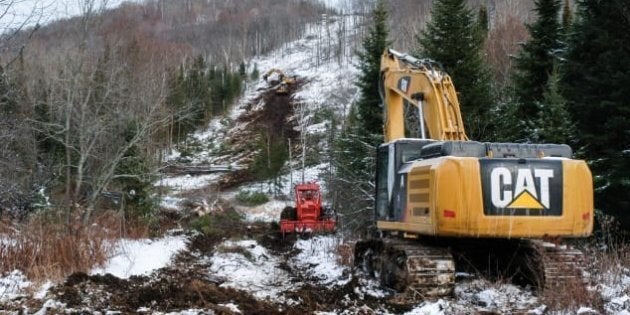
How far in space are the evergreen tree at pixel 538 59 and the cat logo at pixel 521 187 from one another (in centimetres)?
1136

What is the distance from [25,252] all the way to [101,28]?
371 inches

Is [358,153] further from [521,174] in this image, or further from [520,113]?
[521,174]

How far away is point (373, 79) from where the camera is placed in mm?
21891

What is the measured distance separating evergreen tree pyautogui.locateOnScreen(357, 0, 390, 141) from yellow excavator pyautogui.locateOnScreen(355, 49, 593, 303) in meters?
11.4

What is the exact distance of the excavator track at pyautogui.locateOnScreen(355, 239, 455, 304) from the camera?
7.88 meters

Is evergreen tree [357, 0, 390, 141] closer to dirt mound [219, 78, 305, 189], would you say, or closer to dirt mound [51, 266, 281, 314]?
dirt mound [51, 266, 281, 314]

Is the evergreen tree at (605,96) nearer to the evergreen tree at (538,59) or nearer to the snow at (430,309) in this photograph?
the evergreen tree at (538,59)

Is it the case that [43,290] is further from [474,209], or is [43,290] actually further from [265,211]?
[265,211]

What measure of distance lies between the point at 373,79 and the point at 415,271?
1469 centimetres

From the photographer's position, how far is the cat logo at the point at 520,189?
7645 millimetres

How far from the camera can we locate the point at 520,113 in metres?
19.0

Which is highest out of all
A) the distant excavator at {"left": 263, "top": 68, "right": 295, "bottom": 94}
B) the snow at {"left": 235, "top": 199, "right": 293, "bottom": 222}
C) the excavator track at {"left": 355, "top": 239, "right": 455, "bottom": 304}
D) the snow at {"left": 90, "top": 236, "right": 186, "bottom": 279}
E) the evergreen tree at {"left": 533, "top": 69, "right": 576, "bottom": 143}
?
the distant excavator at {"left": 263, "top": 68, "right": 295, "bottom": 94}

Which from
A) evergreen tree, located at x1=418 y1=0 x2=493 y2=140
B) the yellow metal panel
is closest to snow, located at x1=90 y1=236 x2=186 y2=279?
the yellow metal panel

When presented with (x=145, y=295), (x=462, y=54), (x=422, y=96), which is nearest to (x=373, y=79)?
(x=462, y=54)
